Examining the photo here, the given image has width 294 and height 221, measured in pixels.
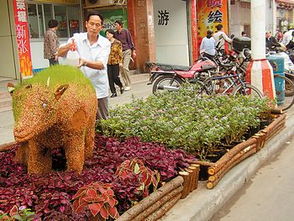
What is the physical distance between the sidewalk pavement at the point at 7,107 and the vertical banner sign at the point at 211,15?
6.17 m

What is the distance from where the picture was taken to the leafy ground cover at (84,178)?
285 cm

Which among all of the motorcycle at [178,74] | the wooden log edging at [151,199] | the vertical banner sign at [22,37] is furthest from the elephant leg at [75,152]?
the vertical banner sign at [22,37]

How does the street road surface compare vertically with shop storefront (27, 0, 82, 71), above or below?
below

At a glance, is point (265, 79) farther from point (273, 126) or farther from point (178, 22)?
point (178, 22)

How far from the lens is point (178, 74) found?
8.90 meters

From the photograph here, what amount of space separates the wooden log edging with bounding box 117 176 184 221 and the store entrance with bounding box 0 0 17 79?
339 inches

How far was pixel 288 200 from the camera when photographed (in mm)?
3959

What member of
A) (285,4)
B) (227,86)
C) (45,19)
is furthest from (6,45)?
(285,4)

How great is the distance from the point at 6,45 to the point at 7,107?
2.70m

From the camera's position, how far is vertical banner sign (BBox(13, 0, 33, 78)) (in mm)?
10695

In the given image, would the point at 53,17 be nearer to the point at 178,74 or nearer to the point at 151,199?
the point at 178,74

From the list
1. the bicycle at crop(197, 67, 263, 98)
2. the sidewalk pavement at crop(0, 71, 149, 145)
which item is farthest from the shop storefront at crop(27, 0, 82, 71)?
the bicycle at crop(197, 67, 263, 98)

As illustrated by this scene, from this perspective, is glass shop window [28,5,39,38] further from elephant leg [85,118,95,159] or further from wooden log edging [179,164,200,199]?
wooden log edging [179,164,200,199]

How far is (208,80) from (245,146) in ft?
11.7
